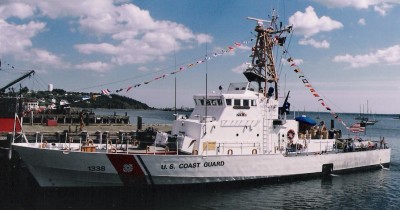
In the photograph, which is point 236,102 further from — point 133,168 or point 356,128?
point 356,128

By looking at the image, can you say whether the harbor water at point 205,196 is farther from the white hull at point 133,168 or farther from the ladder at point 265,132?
the ladder at point 265,132

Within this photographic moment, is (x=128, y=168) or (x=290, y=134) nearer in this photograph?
(x=128, y=168)

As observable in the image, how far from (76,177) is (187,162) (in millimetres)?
5463

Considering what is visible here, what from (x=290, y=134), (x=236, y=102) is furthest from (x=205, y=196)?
(x=290, y=134)

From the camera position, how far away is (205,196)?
18516 millimetres

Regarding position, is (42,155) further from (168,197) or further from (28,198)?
(168,197)

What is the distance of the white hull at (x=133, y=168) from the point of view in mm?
17656

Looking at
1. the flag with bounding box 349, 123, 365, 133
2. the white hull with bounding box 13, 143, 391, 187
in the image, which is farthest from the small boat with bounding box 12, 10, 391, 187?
the flag with bounding box 349, 123, 365, 133

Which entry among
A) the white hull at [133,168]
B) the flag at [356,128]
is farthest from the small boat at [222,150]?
the flag at [356,128]

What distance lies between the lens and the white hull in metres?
17.7

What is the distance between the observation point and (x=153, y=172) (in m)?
18.3

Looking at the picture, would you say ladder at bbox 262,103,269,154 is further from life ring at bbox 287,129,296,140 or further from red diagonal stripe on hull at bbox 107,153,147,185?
red diagonal stripe on hull at bbox 107,153,147,185

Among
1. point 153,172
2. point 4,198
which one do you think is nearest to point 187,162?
point 153,172

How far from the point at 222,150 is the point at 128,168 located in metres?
5.28
